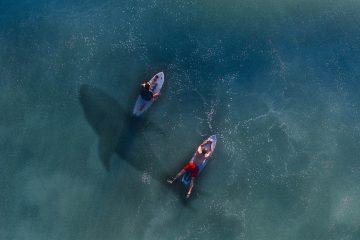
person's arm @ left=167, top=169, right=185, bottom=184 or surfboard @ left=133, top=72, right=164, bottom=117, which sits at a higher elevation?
surfboard @ left=133, top=72, right=164, bottom=117

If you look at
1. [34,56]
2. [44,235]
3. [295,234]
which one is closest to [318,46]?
[295,234]

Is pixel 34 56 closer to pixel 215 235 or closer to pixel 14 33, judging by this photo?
pixel 14 33

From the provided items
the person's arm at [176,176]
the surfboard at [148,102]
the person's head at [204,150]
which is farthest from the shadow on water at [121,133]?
the person's head at [204,150]

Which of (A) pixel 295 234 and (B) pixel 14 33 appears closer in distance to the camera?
(A) pixel 295 234

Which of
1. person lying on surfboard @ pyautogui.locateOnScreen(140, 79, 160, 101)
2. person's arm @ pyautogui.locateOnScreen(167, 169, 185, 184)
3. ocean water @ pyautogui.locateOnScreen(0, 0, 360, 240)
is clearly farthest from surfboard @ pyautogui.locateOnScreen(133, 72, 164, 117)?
person's arm @ pyautogui.locateOnScreen(167, 169, 185, 184)

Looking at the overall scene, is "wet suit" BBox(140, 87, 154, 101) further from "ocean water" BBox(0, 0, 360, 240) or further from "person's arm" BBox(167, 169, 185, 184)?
"person's arm" BBox(167, 169, 185, 184)

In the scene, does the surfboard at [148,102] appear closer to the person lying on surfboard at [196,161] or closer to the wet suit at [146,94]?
the wet suit at [146,94]
